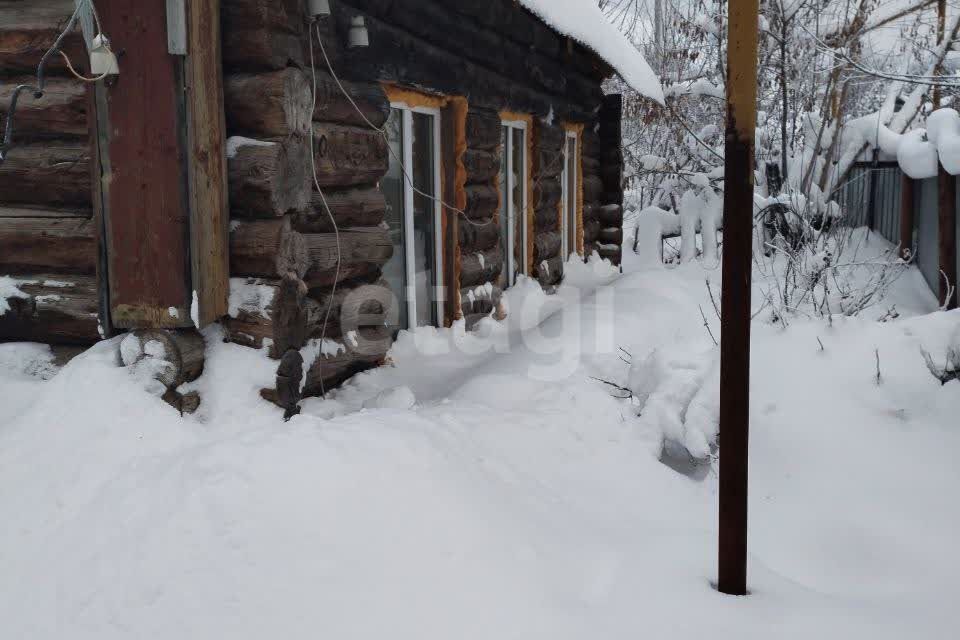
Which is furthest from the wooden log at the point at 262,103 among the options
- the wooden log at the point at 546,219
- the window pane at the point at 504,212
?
the wooden log at the point at 546,219

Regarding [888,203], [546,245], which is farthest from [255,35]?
[888,203]

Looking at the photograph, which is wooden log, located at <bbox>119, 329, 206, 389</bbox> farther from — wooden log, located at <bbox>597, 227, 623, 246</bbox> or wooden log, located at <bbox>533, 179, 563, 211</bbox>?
wooden log, located at <bbox>597, 227, 623, 246</bbox>

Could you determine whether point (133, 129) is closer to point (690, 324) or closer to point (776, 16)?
point (690, 324)

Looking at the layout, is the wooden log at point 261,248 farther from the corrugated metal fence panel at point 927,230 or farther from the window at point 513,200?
the corrugated metal fence panel at point 927,230

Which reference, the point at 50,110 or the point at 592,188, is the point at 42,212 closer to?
the point at 50,110

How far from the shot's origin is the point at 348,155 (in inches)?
183

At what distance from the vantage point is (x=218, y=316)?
3910 millimetres

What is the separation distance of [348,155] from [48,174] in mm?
1468

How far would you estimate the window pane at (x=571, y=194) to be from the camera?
1045cm

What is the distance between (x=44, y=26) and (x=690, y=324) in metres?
4.46

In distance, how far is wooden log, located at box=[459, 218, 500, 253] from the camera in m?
6.68

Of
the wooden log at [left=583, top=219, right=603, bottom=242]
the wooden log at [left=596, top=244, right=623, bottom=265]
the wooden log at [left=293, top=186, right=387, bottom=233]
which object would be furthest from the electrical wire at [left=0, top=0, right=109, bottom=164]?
the wooden log at [left=596, top=244, right=623, bottom=265]

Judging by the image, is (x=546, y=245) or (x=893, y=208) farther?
(x=893, y=208)

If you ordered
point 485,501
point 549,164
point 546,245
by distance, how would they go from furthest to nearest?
point 546,245 < point 549,164 < point 485,501
